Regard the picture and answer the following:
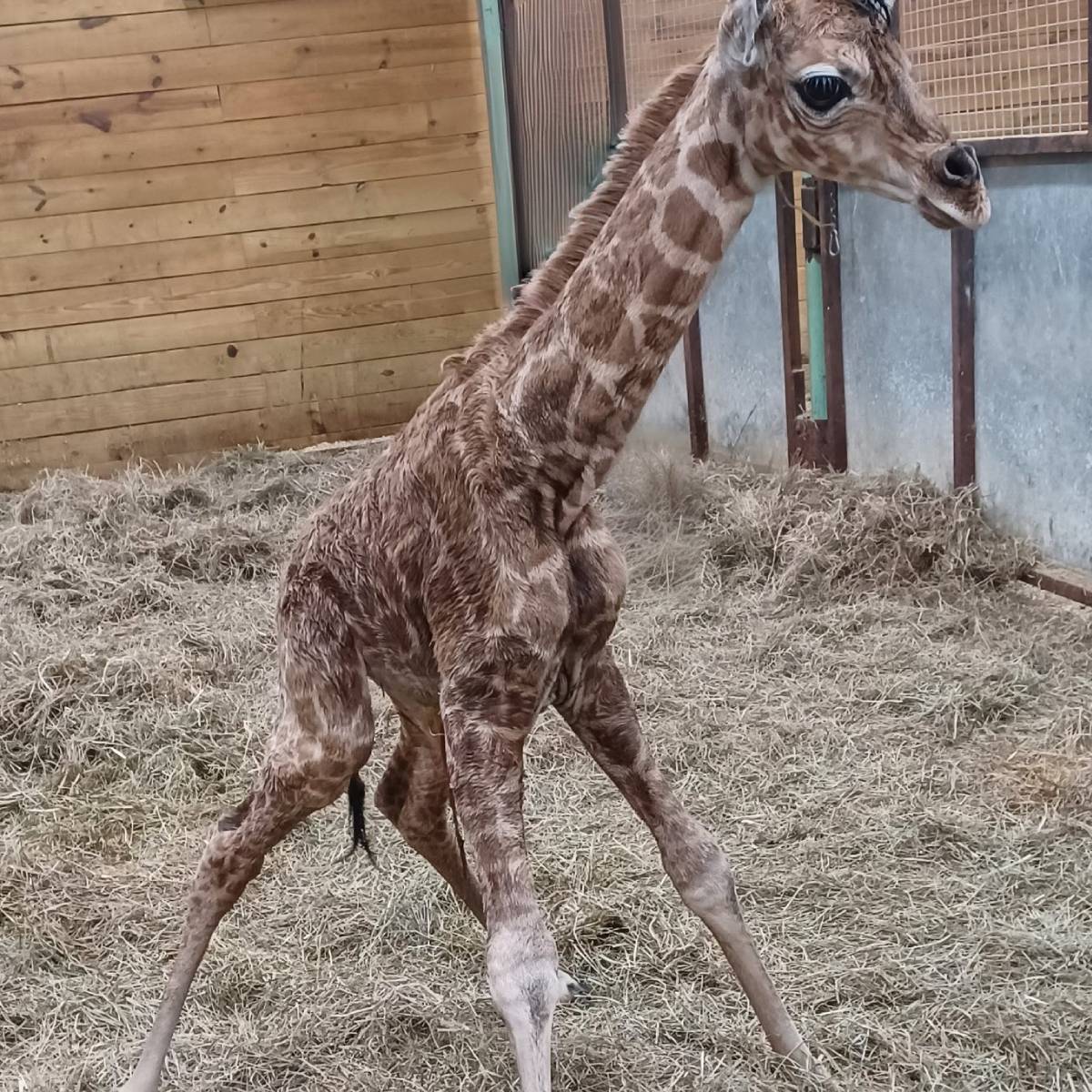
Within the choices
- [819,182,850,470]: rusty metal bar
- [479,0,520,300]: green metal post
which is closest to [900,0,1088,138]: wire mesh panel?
[819,182,850,470]: rusty metal bar

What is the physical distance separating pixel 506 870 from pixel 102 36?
228 inches

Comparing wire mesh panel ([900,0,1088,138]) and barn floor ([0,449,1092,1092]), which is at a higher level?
wire mesh panel ([900,0,1088,138])

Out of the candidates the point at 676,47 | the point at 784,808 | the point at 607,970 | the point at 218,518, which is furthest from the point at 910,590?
the point at 218,518

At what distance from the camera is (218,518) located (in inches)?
216

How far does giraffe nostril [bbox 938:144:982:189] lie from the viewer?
5.60 ft

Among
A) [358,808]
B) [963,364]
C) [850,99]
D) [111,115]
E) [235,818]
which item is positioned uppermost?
[111,115]

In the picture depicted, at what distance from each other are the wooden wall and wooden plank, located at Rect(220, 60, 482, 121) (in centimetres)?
1

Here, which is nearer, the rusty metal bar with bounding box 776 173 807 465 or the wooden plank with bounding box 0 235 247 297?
the rusty metal bar with bounding box 776 173 807 465

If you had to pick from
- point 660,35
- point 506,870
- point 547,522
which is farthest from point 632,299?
point 660,35

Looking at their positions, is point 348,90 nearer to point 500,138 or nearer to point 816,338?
point 500,138

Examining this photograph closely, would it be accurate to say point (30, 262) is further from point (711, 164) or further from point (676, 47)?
point (711, 164)

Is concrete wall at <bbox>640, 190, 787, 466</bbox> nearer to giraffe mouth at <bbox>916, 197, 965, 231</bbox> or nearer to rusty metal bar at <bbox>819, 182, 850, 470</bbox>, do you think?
rusty metal bar at <bbox>819, 182, 850, 470</bbox>

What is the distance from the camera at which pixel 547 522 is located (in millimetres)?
2012

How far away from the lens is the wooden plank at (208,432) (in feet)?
22.0
